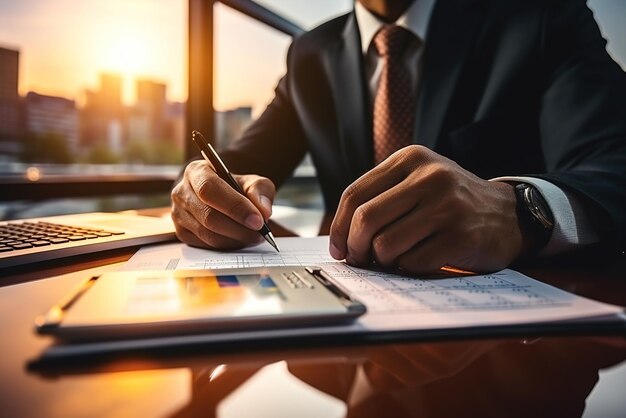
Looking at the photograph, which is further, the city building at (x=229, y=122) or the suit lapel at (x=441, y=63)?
the city building at (x=229, y=122)

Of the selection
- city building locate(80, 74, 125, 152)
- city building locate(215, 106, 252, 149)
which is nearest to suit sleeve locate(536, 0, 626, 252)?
city building locate(215, 106, 252, 149)

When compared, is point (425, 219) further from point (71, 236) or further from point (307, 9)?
point (307, 9)

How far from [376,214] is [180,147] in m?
1.25

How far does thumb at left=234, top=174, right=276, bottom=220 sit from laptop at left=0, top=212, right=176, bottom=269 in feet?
0.44

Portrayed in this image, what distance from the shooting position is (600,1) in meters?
2.07

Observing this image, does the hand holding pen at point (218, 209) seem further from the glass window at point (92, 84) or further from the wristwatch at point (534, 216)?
the glass window at point (92, 84)

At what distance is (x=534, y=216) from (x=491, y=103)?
52 cm

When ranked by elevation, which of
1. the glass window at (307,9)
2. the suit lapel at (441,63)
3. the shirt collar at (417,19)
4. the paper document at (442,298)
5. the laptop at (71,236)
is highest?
the glass window at (307,9)

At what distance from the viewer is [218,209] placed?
1.89 ft

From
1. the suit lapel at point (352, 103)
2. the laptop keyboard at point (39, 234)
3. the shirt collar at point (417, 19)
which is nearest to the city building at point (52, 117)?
the laptop keyboard at point (39, 234)

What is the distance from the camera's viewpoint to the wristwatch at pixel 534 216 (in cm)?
49

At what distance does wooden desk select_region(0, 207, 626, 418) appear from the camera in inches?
8.3

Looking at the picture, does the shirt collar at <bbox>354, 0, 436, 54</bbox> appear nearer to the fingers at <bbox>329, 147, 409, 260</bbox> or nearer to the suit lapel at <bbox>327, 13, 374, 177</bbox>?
the suit lapel at <bbox>327, 13, 374, 177</bbox>

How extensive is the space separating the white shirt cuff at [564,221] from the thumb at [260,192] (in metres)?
0.32
